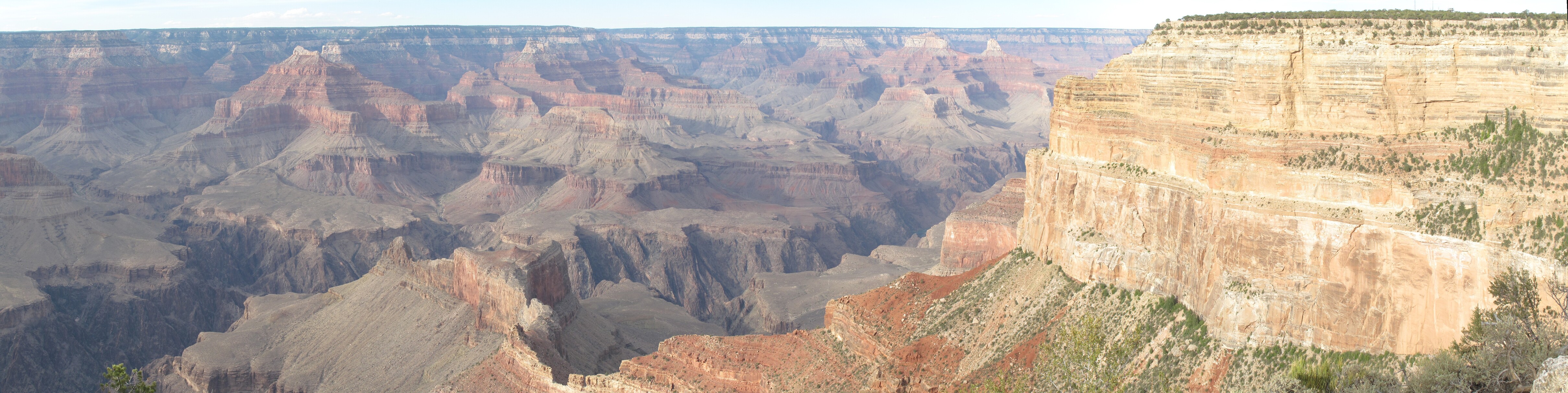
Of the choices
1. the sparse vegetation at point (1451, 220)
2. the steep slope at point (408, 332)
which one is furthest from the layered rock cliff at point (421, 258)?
the sparse vegetation at point (1451, 220)

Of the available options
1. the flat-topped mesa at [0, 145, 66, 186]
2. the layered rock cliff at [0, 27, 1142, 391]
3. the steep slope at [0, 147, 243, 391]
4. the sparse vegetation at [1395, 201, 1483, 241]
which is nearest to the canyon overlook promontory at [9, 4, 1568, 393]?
the sparse vegetation at [1395, 201, 1483, 241]

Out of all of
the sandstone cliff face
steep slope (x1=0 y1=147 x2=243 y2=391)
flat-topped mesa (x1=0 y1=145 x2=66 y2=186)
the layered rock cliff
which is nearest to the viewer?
the sandstone cliff face

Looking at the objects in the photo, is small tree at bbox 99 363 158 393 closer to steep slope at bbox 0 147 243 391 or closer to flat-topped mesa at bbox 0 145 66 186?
steep slope at bbox 0 147 243 391

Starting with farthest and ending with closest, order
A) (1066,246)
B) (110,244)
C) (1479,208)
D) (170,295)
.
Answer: (110,244), (170,295), (1066,246), (1479,208)

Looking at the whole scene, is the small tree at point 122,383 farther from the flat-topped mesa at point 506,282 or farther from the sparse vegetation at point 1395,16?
the sparse vegetation at point 1395,16

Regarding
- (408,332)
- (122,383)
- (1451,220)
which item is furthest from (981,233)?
(122,383)

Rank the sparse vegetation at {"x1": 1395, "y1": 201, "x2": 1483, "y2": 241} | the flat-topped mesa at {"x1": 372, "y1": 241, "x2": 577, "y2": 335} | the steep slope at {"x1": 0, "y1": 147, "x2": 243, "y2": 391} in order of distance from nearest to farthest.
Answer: the sparse vegetation at {"x1": 1395, "y1": 201, "x2": 1483, "y2": 241}
the flat-topped mesa at {"x1": 372, "y1": 241, "x2": 577, "y2": 335}
the steep slope at {"x1": 0, "y1": 147, "x2": 243, "y2": 391}

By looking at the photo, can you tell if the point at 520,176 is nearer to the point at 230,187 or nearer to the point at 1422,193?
the point at 230,187

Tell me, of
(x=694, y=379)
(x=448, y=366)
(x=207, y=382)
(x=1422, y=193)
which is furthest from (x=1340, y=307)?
(x=207, y=382)

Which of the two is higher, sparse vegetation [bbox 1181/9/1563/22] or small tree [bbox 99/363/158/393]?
sparse vegetation [bbox 1181/9/1563/22]
